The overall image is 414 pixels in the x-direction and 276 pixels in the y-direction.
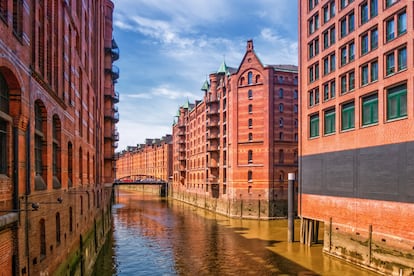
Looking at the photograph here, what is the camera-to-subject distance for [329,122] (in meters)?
30.4

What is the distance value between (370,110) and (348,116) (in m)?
A: 2.72

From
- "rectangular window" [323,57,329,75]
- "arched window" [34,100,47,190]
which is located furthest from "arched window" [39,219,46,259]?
"rectangular window" [323,57,329,75]

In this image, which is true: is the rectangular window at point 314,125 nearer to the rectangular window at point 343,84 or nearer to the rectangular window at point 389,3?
the rectangular window at point 343,84

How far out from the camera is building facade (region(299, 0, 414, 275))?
2192cm

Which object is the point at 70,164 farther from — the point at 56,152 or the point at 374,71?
the point at 374,71

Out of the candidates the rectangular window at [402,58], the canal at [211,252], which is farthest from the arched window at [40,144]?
the rectangular window at [402,58]

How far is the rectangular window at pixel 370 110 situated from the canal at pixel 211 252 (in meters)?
9.87

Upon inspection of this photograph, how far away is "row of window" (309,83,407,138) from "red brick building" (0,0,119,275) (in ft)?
60.7

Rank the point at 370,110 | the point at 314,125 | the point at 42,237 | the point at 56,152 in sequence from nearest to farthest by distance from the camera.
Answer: the point at 42,237 < the point at 56,152 < the point at 370,110 < the point at 314,125

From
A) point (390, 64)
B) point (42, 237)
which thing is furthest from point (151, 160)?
point (42, 237)

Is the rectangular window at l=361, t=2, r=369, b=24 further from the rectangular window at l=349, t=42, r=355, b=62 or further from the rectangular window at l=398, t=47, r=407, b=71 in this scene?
the rectangular window at l=398, t=47, r=407, b=71

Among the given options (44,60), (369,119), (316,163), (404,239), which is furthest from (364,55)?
(44,60)

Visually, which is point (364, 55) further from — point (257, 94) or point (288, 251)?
point (257, 94)

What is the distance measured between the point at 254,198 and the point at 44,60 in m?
44.6
